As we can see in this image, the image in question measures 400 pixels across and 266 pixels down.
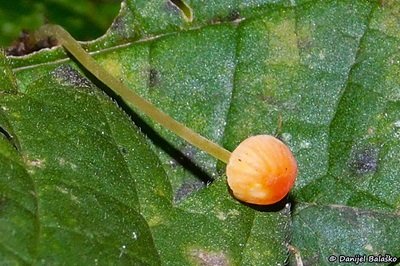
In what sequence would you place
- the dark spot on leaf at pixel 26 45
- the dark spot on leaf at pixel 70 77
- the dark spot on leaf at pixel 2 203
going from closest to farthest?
the dark spot on leaf at pixel 2 203 < the dark spot on leaf at pixel 70 77 < the dark spot on leaf at pixel 26 45

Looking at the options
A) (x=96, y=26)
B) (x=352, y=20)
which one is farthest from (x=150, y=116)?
(x=96, y=26)

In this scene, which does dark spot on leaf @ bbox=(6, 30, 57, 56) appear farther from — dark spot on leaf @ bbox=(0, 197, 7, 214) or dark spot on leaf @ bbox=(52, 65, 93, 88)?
dark spot on leaf @ bbox=(0, 197, 7, 214)

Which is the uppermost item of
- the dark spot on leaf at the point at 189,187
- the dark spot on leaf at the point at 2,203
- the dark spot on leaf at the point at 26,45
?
the dark spot on leaf at the point at 2,203

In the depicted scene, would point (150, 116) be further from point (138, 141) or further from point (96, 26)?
point (96, 26)

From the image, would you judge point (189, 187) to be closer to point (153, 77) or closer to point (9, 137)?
point (153, 77)

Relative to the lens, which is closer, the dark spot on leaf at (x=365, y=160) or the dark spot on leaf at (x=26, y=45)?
the dark spot on leaf at (x=365, y=160)

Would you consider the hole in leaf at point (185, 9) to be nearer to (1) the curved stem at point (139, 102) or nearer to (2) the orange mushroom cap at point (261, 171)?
(1) the curved stem at point (139, 102)

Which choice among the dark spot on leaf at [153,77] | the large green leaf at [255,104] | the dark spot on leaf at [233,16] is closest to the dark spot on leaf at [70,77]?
the large green leaf at [255,104]

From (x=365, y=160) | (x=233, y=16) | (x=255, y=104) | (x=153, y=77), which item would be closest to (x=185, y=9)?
(x=233, y=16)
